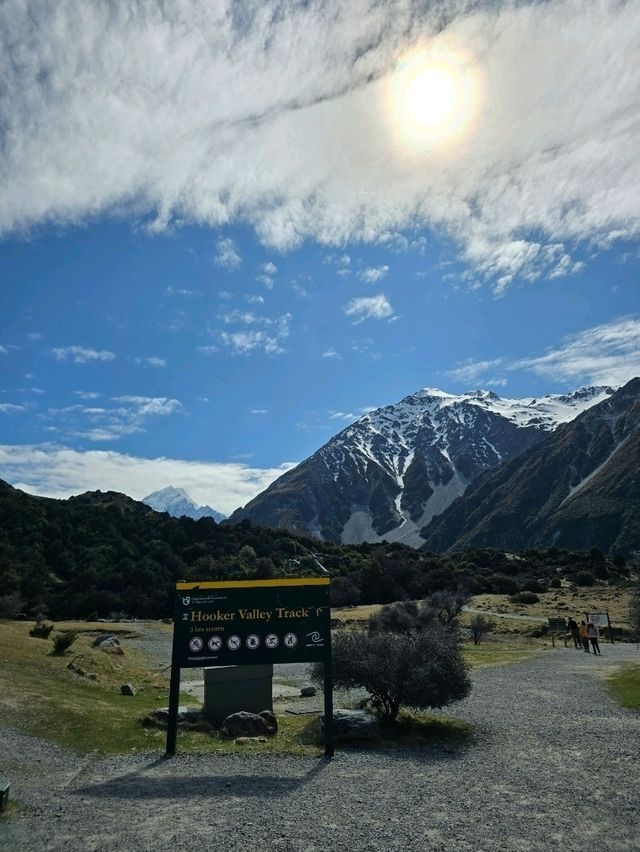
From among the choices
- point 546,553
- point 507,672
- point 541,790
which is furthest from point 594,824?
point 546,553

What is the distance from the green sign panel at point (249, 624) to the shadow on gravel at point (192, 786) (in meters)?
2.89

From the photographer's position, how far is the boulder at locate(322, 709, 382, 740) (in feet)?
50.9

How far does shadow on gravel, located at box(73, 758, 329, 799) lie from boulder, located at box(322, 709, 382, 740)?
2.90 meters

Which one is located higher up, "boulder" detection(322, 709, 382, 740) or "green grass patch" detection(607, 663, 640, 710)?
"boulder" detection(322, 709, 382, 740)

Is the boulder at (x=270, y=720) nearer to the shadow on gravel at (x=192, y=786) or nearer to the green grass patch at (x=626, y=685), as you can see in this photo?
the shadow on gravel at (x=192, y=786)

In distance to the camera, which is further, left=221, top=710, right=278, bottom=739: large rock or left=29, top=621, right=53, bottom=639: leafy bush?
left=29, top=621, right=53, bottom=639: leafy bush

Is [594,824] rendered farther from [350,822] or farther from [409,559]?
[409,559]

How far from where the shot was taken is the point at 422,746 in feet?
48.9

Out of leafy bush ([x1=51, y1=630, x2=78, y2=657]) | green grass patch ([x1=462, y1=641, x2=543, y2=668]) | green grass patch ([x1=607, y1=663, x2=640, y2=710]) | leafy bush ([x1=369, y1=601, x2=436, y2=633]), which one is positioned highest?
leafy bush ([x1=51, y1=630, x2=78, y2=657])

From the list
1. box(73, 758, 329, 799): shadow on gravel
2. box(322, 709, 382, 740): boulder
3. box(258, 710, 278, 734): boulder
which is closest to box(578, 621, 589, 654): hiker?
box(322, 709, 382, 740): boulder

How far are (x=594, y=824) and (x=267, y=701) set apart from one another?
11111 millimetres

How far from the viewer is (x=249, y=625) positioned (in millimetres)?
15375

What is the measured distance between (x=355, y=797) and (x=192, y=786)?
10.2 ft

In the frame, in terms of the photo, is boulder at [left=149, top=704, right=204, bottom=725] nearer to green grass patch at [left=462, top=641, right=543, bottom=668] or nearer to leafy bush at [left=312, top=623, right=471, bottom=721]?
leafy bush at [left=312, top=623, right=471, bottom=721]
